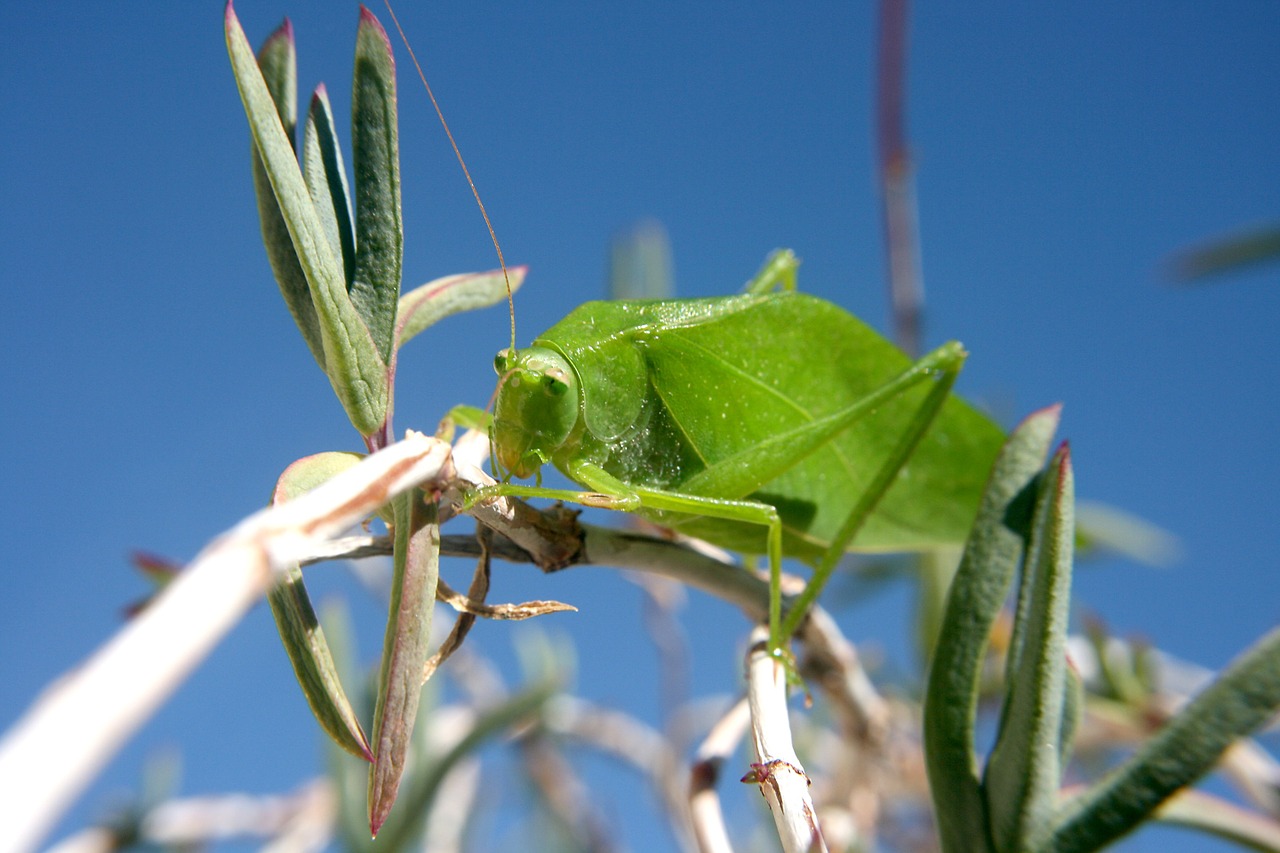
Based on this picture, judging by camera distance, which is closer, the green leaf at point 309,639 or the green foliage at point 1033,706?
the green leaf at point 309,639

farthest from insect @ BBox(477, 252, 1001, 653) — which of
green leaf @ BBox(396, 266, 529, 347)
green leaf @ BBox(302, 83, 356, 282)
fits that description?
green leaf @ BBox(302, 83, 356, 282)

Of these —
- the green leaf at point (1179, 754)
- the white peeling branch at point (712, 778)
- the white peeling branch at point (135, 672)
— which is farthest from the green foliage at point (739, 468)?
the white peeling branch at point (135, 672)

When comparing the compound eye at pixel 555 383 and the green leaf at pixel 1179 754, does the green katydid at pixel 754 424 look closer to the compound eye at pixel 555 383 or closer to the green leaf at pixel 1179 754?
the compound eye at pixel 555 383

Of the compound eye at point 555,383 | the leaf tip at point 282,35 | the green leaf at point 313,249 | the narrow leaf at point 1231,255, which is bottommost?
the green leaf at point 313,249

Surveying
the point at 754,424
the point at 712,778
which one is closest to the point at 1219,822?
the point at 712,778

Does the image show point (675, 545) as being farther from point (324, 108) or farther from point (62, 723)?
point (62, 723)

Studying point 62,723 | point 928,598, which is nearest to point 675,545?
point 62,723
